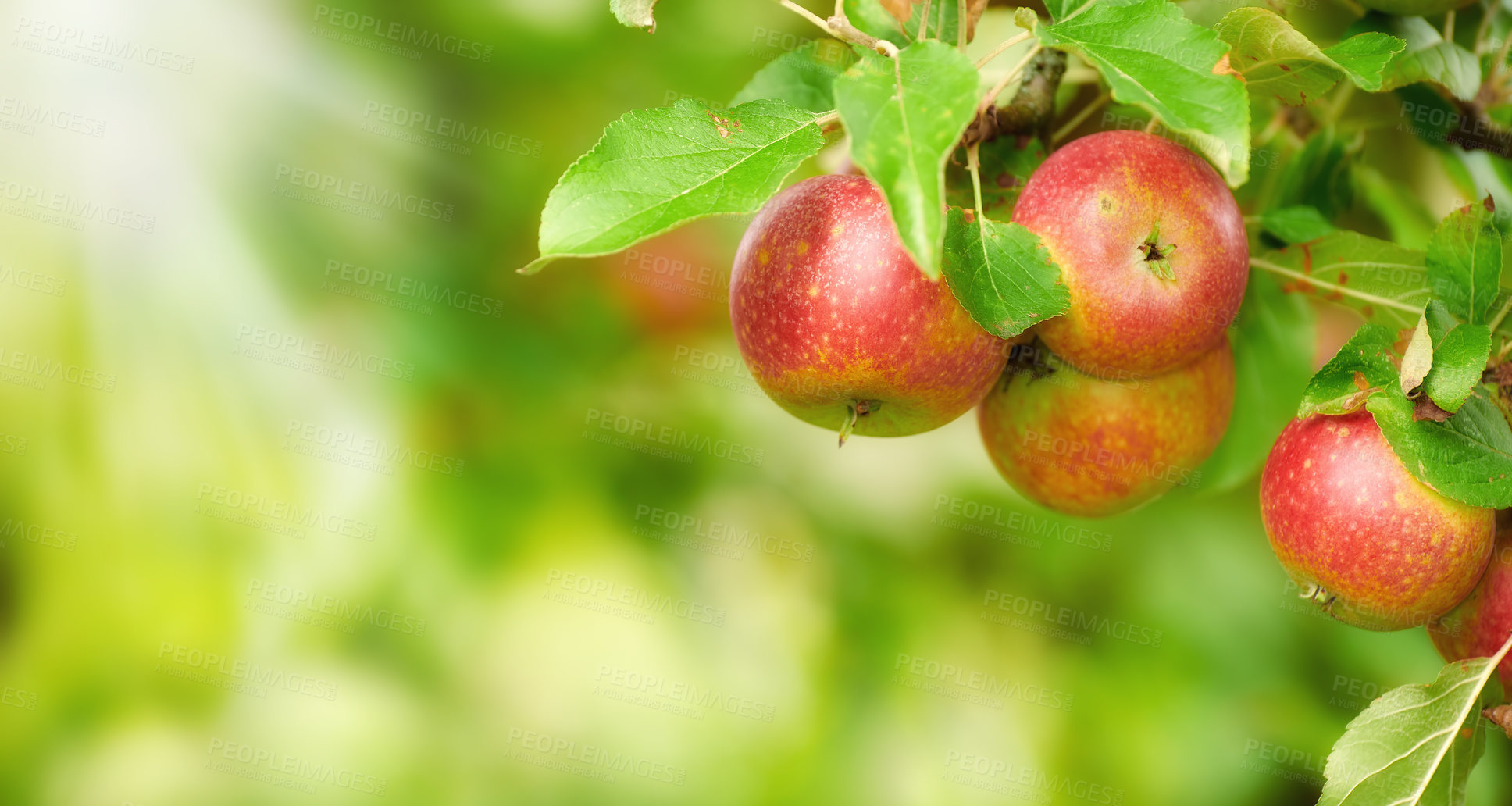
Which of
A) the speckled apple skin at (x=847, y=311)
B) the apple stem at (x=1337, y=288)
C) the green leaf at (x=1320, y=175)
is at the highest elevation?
the speckled apple skin at (x=847, y=311)

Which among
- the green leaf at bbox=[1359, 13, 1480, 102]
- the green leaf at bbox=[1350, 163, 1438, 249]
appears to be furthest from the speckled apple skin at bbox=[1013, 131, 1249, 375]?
the green leaf at bbox=[1350, 163, 1438, 249]

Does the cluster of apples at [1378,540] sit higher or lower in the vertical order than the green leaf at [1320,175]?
lower

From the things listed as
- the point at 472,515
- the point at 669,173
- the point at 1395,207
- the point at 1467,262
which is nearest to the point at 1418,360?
the point at 1467,262

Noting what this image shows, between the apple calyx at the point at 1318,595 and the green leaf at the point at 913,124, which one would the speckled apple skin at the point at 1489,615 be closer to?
the apple calyx at the point at 1318,595

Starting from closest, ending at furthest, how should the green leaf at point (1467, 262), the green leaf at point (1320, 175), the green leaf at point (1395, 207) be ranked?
the green leaf at point (1467, 262) → the green leaf at point (1320, 175) → the green leaf at point (1395, 207)

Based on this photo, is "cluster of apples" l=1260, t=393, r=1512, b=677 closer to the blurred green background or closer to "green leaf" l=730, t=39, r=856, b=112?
"green leaf" l=730, t=39, r=856, b=112

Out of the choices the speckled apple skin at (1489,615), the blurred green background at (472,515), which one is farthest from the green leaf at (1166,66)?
the blurred green background at (472,515)

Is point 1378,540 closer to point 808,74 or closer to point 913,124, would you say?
point 913,124

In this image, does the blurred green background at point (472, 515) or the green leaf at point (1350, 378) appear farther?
the blurred green background at point (472, 515)

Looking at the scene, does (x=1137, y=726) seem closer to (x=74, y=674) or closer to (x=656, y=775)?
(x=656, y=775)

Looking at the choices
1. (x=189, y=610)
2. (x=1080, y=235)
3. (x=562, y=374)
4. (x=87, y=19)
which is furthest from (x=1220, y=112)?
(x=87, y=19)
